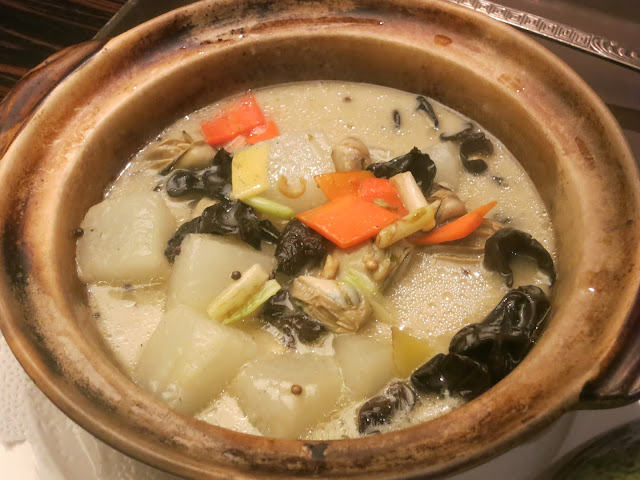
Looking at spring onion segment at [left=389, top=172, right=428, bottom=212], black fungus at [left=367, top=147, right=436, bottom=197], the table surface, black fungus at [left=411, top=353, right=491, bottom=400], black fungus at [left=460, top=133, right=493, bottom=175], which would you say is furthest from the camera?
the table surface

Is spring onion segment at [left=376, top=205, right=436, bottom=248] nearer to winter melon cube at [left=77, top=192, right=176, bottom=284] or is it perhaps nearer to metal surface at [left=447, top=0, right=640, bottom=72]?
winter melon cube at [left=77, top=192, right=176, bottom=284]

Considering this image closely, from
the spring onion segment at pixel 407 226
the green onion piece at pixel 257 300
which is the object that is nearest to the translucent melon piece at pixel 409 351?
the spring onion segment at pixel 407 226

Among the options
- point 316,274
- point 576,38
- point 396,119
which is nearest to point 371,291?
point 316,274

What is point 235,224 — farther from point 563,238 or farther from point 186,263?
point 563,238

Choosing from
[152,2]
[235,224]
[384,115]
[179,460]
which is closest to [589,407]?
[179,460]

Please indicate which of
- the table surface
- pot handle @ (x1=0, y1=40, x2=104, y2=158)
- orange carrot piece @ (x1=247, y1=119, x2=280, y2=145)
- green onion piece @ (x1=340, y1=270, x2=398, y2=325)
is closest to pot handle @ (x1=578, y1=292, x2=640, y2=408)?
green onion piece @ (x1=340, y1=270, x2=398, y2=325)

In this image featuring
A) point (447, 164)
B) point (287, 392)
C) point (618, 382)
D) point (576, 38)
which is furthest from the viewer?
point (576, 38)

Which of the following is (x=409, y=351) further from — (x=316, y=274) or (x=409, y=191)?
(x=409, y=191)
